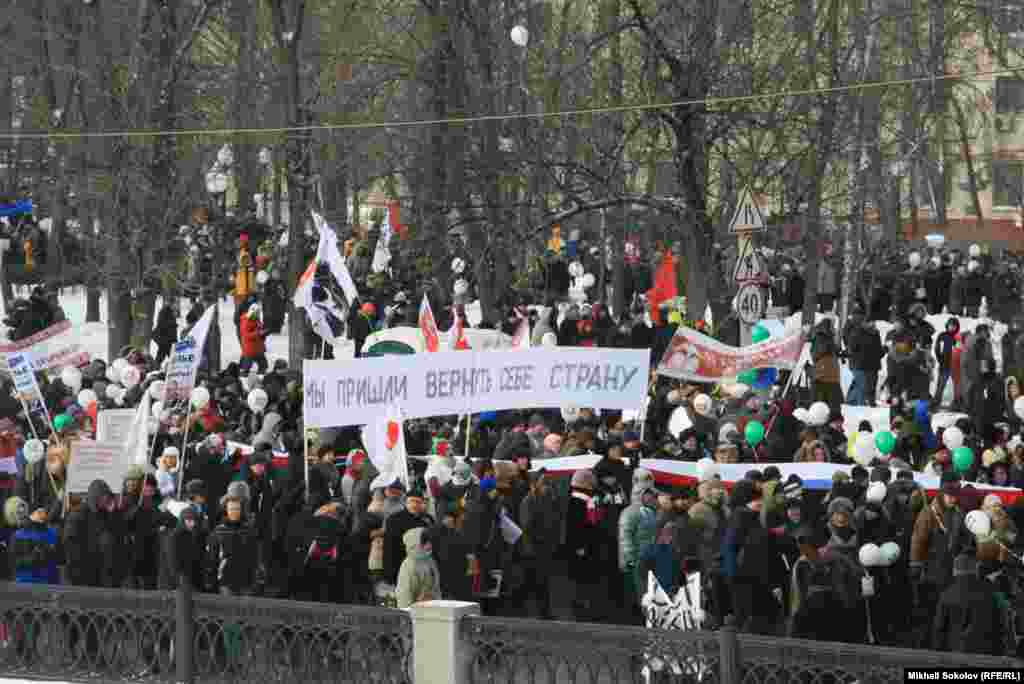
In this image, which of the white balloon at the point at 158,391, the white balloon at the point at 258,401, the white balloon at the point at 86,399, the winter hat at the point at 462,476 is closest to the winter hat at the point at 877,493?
the winter hat at the point at 462,476

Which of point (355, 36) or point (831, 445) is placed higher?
point (355, 36)

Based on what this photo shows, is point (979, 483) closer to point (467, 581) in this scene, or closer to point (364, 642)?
point (467, 581)

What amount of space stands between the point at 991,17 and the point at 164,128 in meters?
12.1

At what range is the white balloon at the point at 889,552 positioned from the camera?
14.4m

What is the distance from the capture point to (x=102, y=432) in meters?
18.4

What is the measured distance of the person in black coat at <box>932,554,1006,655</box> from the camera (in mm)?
12836

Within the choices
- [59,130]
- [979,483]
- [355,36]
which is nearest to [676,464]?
[979,483]

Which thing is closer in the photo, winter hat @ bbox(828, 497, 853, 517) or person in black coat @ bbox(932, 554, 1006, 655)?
person in black coat @ bbox(932, 554, 1006, 655)

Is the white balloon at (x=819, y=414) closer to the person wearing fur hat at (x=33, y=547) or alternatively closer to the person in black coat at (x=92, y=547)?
the person in black coat at (x=92, y=547)

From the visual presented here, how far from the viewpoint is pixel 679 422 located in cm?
1959

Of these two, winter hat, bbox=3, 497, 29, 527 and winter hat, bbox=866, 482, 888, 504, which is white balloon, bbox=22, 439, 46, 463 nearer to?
winter hat, bbox=3, 497, 29, 527

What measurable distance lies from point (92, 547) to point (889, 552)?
17.6ft

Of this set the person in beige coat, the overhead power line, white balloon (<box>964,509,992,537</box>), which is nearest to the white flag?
the person in beige coat

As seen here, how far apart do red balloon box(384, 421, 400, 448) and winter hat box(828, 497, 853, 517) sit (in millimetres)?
3574
